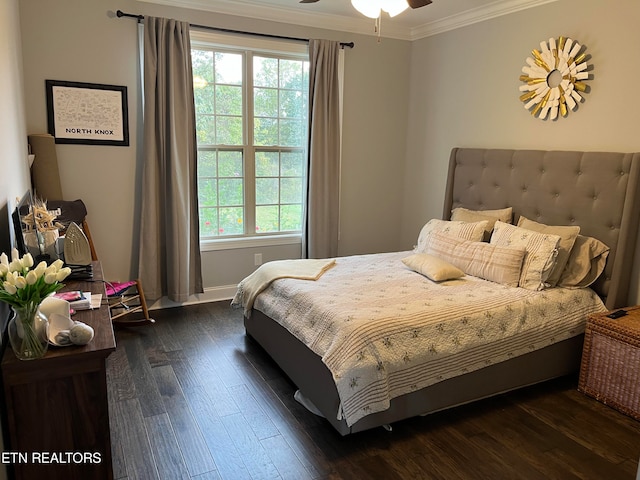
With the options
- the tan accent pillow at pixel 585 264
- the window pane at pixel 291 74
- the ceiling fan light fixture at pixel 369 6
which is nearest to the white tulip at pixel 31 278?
the ceiling fan light fixture at pixel 369 6

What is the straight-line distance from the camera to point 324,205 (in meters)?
4.55

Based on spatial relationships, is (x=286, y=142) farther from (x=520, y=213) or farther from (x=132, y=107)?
(x=520, y=213)

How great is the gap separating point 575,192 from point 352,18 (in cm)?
248

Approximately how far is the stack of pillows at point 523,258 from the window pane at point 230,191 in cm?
174

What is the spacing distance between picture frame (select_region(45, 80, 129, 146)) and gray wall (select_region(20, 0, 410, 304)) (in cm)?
5

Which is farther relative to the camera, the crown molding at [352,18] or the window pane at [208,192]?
the window pane at [208,192]

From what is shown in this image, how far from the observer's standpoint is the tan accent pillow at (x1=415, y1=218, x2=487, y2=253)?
345cm

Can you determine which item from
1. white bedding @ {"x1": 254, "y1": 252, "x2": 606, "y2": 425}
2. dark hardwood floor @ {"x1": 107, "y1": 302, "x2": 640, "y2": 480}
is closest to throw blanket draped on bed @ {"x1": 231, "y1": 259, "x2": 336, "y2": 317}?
white bedding @ {"x1": 254, "y1": 252, "x2": 606, "y2": 425}

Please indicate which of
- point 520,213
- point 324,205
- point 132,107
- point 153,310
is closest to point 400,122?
point 324,205

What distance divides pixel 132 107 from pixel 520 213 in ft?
10.3

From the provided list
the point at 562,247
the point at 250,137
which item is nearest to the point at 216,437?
the point at 562,247

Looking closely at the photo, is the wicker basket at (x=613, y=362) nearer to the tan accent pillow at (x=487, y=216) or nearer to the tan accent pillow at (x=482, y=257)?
the tan accent pillow at (x=482, y=257)

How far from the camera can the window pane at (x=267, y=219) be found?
4.49 meters

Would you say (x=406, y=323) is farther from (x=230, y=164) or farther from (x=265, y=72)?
(x=265, y=72)
